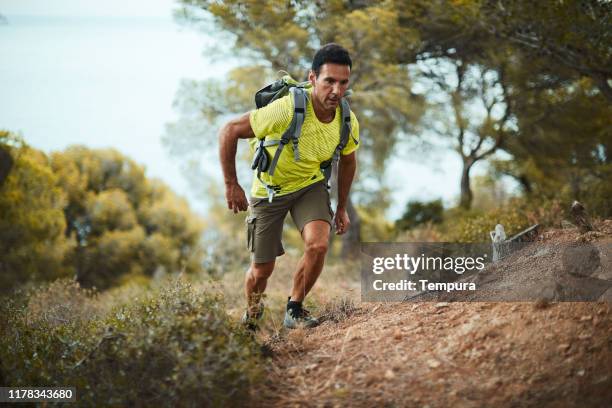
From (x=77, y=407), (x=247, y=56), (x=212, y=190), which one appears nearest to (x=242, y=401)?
(x=77, y=407)

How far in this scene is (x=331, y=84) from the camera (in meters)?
4.71

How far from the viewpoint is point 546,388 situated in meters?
3.53

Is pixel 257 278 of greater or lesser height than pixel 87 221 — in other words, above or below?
below

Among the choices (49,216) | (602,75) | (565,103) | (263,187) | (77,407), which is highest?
(565,103)

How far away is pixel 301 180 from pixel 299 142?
1.25 feet

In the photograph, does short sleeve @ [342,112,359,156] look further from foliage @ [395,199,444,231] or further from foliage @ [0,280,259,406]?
foliage @ [395,199,444,231]

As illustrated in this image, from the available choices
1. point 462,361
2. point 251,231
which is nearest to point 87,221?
point 251,231

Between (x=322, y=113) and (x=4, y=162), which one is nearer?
(x=322, y=113)

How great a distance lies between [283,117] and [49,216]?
16.1m

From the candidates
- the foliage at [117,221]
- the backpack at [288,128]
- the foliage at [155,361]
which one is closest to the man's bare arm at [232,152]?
the backpack at [288,128]

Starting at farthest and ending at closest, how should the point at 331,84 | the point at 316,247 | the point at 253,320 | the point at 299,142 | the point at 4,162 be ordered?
the point at 4,162
the point at 316,247
the point at 299,142
the point at 331,84
the point at 253,320

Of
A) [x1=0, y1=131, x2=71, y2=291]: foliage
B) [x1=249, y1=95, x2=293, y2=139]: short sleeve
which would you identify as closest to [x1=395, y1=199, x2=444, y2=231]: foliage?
[x1=0, y1=131, x2=71, y2=291]: foliage

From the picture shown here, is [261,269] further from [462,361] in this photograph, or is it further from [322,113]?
[462,361]

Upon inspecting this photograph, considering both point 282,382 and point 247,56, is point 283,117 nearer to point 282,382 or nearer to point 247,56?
point 282,382
